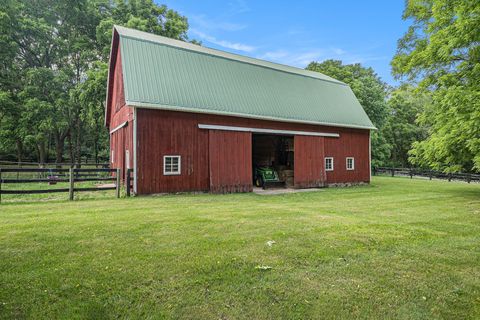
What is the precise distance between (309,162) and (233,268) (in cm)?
1388

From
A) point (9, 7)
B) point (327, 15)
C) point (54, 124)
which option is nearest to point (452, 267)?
point (327, 15)

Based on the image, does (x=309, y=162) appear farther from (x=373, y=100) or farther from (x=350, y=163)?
(x=373, y=100)

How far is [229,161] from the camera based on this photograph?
14.5m

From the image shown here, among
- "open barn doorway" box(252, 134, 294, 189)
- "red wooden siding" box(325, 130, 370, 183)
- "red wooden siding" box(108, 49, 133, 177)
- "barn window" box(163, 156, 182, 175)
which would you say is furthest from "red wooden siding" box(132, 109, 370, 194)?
"open barn doorway" box(252, 134, 294, 189)

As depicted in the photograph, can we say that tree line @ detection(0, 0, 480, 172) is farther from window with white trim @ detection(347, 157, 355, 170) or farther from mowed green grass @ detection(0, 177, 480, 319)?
mowed green grass @ detection(0, 177, 480, 319)

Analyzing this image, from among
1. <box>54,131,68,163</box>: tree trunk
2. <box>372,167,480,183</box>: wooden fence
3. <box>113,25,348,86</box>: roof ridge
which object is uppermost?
<box>113,25,348,86</box>: roof ridge

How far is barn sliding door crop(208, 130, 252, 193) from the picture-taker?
1402 centimetres

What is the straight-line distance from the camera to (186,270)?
402cm

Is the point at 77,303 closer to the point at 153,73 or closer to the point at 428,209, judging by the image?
the point at 428,209

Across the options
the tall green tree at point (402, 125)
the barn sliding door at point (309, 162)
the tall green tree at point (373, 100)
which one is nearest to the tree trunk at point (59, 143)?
the barn sliding door at point (309, 162)

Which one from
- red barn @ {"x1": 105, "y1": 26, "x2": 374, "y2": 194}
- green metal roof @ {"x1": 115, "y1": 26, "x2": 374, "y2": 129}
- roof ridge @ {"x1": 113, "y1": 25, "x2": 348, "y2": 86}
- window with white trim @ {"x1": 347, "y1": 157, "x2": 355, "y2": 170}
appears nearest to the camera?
red barn @ {"x1": 105, "y1": 26, "x2": 374, "y2": 194}

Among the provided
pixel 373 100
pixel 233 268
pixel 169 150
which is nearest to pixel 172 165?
pixel 169 150

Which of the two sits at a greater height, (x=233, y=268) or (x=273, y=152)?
(x=273, y=152)

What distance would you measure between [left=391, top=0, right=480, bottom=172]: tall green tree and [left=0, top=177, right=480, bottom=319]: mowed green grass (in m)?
5.67
